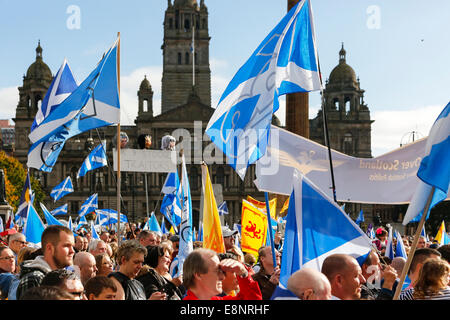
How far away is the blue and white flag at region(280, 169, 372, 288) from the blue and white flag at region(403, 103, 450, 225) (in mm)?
448

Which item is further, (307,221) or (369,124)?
(369,124)

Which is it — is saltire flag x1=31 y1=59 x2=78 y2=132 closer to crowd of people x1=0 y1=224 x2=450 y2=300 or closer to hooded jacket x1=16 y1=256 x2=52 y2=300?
crowd of people x1=0 y1=224 x2=450 y2=300

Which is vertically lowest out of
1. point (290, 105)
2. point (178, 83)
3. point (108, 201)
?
point (108, 201)

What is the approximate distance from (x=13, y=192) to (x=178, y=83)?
24.9 m

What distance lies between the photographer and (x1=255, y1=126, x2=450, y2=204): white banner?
756cm

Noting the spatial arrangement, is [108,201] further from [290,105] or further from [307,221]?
[307,221]

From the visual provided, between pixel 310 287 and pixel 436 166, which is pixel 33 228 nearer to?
pixel 436 166

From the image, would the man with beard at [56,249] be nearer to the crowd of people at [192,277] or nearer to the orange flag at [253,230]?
the crowd of people at [192,277]

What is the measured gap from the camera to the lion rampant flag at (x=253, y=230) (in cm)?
1154

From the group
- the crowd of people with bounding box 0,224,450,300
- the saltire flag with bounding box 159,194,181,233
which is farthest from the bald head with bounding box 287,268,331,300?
the saltire flag with bounding box 159,194,181,233

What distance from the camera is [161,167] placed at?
35.4 ft
